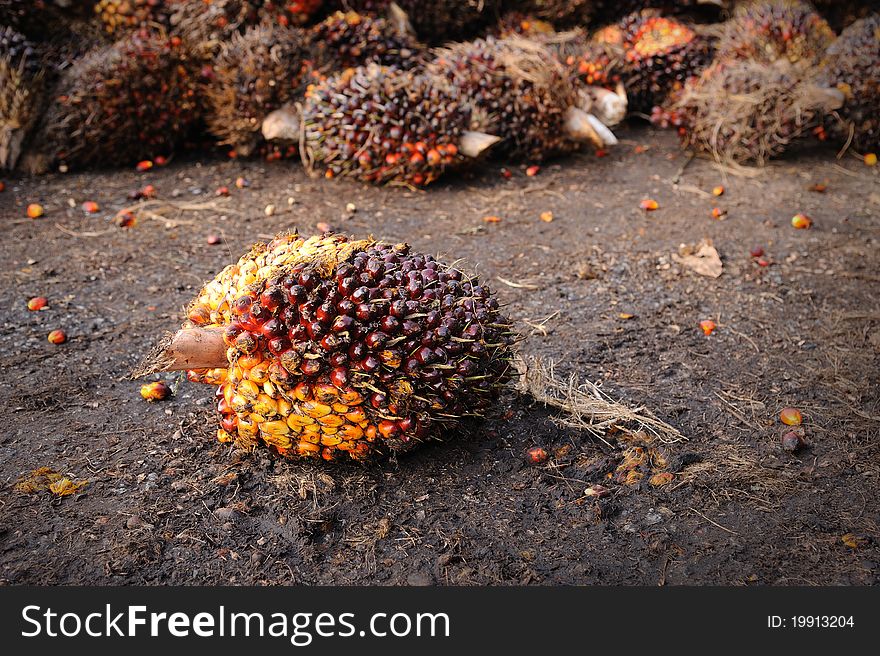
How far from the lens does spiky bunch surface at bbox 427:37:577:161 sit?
16.2 feet

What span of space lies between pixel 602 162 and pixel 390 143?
1558 mm

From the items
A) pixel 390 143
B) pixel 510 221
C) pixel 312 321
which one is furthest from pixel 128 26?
pixel 312 321

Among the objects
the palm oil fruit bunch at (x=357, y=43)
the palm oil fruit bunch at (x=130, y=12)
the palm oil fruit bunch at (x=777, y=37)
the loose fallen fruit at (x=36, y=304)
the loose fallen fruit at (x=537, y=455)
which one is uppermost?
the palm oil fruit bunch at (x=130, y=12)

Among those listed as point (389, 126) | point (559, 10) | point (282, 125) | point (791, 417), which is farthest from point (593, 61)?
point (791, 417)

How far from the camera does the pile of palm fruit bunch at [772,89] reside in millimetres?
4965

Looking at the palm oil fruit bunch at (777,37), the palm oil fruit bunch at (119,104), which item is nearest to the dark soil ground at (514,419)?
the palm oil fruit bunch at (119,104)

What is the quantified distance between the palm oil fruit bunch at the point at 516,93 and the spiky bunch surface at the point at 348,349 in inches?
113

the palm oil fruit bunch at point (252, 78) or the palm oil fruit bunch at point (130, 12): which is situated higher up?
the palm oil fruit bunch at point (130, 12)

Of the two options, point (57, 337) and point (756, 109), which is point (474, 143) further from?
point (57, 337)

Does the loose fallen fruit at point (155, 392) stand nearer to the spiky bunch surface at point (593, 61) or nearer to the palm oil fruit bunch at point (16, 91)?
the palm oil fruit bunch at point (16, 91)

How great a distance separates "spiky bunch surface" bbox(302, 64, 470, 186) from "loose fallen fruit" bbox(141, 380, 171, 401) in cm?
228

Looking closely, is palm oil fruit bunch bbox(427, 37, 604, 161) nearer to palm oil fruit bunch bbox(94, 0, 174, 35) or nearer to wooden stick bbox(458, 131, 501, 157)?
wooden stick bbox(458, 131, 501, 157)

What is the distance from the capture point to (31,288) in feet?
11.5

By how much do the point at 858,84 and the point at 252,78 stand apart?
4.00m
